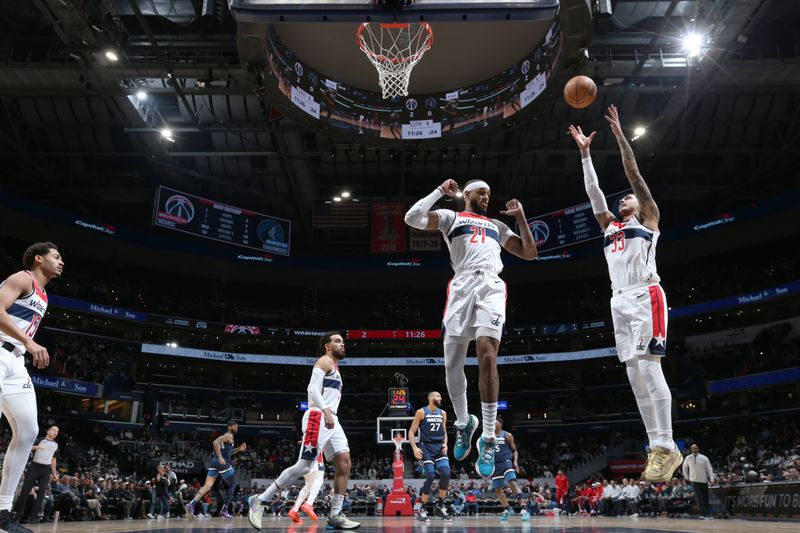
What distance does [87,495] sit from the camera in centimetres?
1570

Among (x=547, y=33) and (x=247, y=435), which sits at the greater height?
(x=547, y=33)

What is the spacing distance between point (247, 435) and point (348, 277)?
466 inches

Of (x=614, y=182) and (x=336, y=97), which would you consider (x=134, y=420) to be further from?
(x=614, y=182)

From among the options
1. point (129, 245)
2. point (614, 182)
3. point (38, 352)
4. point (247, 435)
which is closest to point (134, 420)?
point (247, 435)

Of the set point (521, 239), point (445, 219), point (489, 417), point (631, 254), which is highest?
point (445, 219)

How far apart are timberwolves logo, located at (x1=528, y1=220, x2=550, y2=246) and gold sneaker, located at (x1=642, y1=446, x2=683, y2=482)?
20.6 meters

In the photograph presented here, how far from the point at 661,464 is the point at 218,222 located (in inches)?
865

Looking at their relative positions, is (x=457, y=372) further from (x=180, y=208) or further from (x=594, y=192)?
(x=180, y=208)

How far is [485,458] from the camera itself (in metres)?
5.22

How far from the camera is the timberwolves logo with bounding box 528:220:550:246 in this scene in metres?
25.3

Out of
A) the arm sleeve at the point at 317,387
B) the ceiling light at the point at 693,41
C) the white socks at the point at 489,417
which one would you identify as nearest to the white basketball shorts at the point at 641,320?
the white socks at the point at 489,417

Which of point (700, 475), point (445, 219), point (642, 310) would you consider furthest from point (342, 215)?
point (642, 310)

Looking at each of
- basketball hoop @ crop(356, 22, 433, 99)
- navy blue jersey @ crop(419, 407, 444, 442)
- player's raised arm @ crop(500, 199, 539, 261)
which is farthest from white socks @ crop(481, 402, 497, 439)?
basketball hoop @ crop(356, 22, 433, 99)

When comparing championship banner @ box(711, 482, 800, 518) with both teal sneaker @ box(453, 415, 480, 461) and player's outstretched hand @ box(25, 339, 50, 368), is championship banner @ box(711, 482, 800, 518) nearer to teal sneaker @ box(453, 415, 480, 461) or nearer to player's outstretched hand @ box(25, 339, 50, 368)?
teal sneaker @ box(453, 415, 480, 461)
